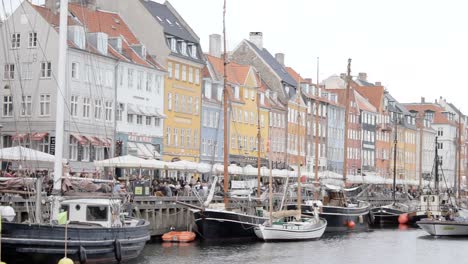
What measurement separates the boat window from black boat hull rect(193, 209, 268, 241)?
12807 millimetres

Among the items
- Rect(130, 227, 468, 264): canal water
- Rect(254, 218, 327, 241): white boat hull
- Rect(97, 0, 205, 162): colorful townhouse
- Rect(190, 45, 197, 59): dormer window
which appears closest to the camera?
Rect(130, 227, 468, 264): canal water

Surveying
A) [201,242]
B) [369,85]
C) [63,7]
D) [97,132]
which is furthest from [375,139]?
[63,7]

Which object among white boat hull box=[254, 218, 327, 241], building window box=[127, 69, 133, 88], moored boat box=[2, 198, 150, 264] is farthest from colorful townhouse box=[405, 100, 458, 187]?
moored boat box=[2, 198, 150, 264]

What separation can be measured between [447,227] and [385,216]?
17055 mm

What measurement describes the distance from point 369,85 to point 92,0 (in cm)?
7292

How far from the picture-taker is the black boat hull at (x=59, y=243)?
32375 millimetres

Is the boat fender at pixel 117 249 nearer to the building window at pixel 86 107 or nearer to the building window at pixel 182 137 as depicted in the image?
the building window at pixel 86 107

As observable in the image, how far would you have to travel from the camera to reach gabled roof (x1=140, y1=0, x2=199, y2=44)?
80062 millimetres

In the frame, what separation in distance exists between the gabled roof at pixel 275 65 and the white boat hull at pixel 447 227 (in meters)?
46.0

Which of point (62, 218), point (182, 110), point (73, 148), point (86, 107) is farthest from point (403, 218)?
point (62, 218)

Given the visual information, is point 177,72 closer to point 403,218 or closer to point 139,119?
point 139,119

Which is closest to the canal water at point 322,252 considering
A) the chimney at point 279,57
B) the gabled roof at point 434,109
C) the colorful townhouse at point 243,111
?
the colorful townhouse at point 243,111

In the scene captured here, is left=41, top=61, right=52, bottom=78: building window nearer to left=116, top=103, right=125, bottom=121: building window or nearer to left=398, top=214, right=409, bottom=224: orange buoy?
left=116, top=103, right=125, bottom=121: building window

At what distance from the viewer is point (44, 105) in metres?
65.5
